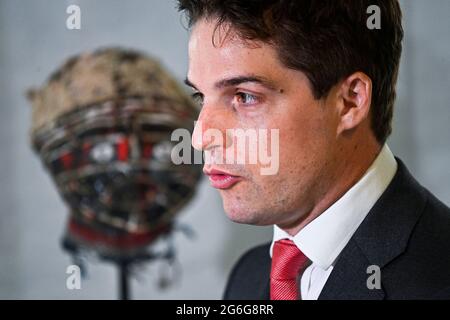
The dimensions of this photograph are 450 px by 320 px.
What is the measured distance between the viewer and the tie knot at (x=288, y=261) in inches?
38.2

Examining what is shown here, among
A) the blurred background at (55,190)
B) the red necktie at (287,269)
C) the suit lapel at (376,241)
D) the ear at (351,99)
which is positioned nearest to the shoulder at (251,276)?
the red necktie at (287,269)

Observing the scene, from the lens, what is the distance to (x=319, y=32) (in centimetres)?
88

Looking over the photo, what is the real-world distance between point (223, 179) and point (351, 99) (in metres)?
0.22

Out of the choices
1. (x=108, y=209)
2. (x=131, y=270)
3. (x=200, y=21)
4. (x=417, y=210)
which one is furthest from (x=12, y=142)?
(x=417, y=210)

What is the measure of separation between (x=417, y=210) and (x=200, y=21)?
426 millimetres

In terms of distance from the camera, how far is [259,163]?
888mm

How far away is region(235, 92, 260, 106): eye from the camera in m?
0.88

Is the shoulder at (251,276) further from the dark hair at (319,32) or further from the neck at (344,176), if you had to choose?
the dark hair at (319,32)

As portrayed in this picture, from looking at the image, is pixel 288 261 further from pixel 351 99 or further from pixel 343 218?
pixel 351 99

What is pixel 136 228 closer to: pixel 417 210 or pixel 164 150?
pixel 164 150

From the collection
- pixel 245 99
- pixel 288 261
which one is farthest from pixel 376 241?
pixel 245 99

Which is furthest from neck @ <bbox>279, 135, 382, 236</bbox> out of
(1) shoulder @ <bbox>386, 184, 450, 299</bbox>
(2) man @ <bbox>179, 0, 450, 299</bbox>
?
(1) shoulder @ <bbox>386, 184, 450, 299</bbox>

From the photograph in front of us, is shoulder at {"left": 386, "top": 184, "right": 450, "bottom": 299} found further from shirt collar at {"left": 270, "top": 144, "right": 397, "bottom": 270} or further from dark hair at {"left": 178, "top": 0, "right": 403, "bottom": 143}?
dark hair at {"left": 178, "top": 0, "right": 403, "bottom": 143}

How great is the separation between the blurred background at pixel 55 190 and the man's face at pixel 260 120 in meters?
0.92
